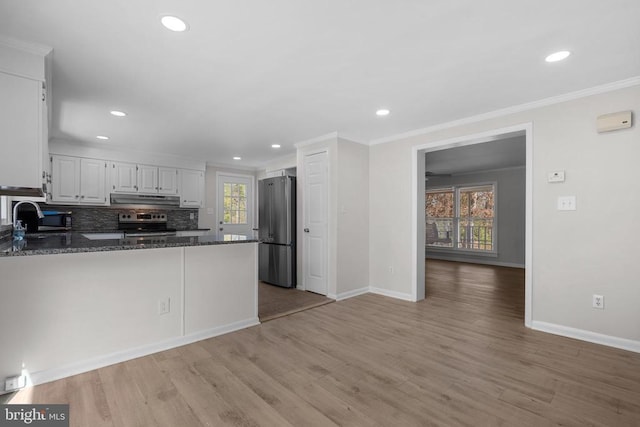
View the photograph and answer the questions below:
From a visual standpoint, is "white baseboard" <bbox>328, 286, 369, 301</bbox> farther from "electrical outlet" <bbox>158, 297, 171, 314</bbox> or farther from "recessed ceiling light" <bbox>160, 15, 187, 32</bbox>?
"recessed ceiling light" <bbox>160, 15, 187, 32</bbox>

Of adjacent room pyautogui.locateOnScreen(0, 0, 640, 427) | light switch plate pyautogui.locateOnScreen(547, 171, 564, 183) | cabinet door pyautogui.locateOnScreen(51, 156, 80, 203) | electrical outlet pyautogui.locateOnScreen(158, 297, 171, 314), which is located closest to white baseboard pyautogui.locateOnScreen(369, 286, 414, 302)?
adjacent room pyautogui.locateOnScreen(0, 0, 640, 427)

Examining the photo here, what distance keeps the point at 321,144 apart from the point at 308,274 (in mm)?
1999

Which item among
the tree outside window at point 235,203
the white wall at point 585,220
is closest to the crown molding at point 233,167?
the tree outside window at point 235,203

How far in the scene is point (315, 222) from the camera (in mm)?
4602

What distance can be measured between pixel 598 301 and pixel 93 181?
6.86m

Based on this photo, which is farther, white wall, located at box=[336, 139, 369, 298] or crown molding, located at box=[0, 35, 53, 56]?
white wall, located at box=[336, 139, 369, 298]

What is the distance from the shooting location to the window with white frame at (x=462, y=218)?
768cm

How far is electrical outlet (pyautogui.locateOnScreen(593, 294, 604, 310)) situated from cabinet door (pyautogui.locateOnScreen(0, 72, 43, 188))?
4638 millimetres

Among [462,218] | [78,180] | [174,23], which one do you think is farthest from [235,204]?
[462,218]

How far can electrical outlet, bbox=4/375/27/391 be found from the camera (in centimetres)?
201

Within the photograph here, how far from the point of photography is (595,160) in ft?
9.19

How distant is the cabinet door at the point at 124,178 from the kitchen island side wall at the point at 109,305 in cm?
343

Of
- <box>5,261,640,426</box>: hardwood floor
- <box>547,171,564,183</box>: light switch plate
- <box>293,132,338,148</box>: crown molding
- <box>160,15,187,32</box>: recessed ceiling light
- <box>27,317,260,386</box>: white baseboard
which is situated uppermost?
<box>160,15,187,32</box>: recessed ceiling light

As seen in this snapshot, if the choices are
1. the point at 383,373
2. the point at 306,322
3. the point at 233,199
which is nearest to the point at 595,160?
the point at 383,373
